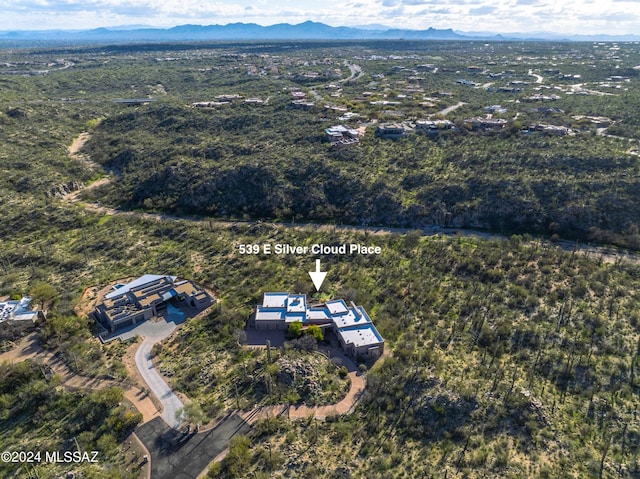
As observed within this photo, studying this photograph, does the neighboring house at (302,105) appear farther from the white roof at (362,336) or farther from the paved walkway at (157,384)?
the paved walkway at (157,384)

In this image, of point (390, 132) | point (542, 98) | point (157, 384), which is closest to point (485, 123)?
point (390, 132)

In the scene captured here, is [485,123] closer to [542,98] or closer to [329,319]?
[542,98]

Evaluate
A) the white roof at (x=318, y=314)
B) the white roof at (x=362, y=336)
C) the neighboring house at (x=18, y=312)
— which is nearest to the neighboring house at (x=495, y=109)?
the white roof at (x=318, y=314)

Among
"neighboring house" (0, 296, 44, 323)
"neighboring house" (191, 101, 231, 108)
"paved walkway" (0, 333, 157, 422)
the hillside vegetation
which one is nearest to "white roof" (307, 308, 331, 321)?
the hillside vegetation

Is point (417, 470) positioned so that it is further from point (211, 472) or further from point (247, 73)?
point (247, 73)

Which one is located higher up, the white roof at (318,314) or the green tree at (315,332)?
the white roof at (318,314)

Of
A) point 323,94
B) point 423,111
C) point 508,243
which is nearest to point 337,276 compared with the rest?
point 508,243
